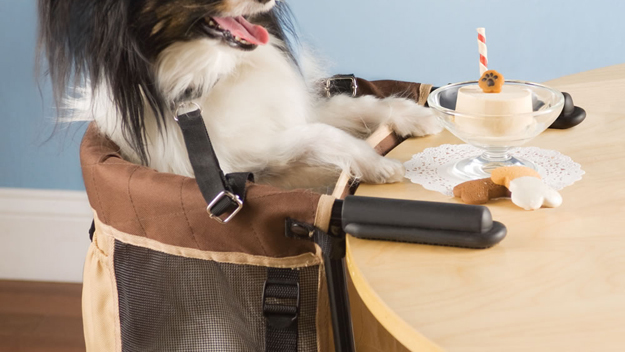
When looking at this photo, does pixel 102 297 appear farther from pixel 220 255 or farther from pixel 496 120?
pixel 496 120

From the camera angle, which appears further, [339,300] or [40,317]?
[40,317]

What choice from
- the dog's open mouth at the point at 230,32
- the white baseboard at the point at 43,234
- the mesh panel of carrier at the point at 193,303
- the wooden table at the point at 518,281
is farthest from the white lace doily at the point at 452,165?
the white baseboard at the point at 43,234

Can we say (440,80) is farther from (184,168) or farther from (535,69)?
(184,168)

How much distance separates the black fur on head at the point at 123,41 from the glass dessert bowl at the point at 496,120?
0.47 m

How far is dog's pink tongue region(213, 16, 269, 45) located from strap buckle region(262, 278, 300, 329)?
0.49m

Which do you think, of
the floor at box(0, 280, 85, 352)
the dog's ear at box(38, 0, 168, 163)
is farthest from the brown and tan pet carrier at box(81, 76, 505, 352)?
the floor at box(0, 280, 85, 352)

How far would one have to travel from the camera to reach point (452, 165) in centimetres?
101

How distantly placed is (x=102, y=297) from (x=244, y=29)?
21.9 inches

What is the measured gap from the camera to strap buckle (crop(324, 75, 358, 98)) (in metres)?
1.56

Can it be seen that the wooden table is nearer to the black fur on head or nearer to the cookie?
the cookie

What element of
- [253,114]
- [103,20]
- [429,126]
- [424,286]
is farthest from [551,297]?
[103,20]

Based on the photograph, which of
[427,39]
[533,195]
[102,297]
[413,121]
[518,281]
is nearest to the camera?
[518,281]

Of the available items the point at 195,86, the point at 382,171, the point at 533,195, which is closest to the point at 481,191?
the point at 533,195

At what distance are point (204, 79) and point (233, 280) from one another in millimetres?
452
